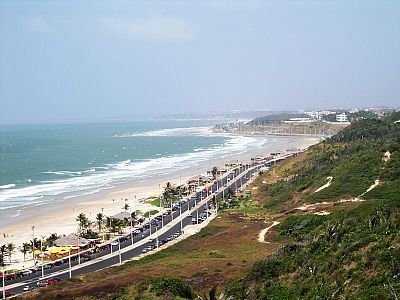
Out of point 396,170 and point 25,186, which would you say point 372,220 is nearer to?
point 396,170

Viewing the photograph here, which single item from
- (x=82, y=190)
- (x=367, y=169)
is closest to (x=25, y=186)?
(x=82, y=190)

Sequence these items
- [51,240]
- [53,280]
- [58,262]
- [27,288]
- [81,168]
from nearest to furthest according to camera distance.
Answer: [27,288] < [53,280] < [58,262] < [51,240] < [81,168]

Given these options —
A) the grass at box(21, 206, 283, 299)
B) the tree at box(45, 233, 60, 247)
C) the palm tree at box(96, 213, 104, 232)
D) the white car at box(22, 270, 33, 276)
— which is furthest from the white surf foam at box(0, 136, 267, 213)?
the grass at box(21, 206, 283, 299)

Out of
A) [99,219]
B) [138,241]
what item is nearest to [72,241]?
[138,241]

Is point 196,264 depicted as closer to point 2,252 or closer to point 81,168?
point 2,252

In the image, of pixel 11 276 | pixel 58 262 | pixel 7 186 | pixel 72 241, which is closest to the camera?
pixel 11 276

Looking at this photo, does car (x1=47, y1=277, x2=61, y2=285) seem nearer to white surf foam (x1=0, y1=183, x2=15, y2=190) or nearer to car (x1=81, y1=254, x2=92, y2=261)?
car (x1=81, y1=254, x2=92, y2=261)

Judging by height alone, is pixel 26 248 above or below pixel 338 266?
below

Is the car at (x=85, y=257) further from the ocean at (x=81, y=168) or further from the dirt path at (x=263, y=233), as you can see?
the ocean at (x=81, y=168)

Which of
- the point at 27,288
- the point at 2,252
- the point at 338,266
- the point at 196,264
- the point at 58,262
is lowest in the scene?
the point at 58,262

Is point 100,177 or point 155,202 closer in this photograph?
point 155,202
